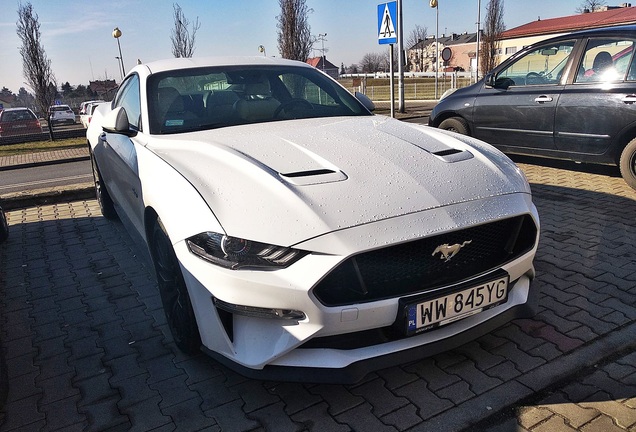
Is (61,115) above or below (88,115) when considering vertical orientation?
below

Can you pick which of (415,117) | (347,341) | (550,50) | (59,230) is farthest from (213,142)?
(415,117)

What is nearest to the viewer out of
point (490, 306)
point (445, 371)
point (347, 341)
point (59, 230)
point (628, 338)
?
point (347, 341)

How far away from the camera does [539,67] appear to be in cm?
655

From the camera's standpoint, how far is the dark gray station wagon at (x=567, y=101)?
5.59 meters

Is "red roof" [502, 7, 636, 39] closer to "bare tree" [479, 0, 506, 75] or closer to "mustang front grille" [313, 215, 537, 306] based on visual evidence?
"bare tree" [479, 0, 506, 75]

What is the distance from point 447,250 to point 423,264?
5.0 inches

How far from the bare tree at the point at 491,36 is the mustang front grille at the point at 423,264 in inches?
1054

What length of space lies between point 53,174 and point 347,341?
9910 millimetres

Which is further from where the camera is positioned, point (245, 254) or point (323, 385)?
point (323, 385)

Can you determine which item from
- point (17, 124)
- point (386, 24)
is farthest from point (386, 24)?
point (17, 124)

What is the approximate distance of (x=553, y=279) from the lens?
11.6 feet

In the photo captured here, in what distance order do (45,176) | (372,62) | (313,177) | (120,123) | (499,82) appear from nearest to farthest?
(313,177)
(120,123)
(499,82)
(45,176)
(372,62)

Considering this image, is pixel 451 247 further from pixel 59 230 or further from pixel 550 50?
pixel 550 50

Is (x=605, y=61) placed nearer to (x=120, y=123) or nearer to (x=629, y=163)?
(x=629, y=163)
